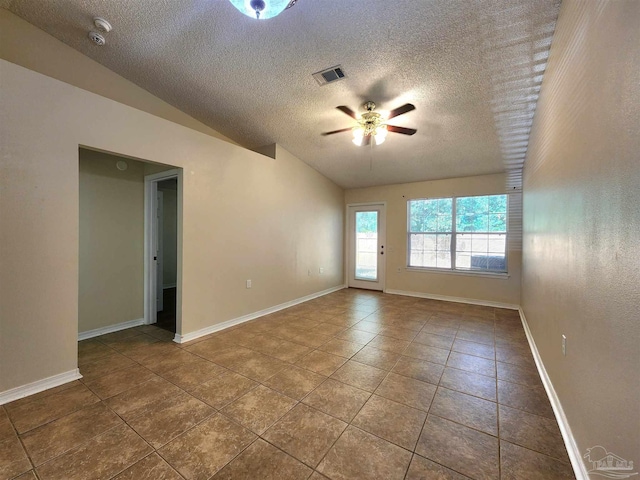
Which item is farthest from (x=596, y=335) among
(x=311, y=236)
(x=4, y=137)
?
(x=311, y=236)

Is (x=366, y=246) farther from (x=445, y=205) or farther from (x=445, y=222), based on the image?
(x=445, y=205)

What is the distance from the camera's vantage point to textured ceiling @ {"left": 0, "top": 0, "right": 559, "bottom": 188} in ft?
6.85

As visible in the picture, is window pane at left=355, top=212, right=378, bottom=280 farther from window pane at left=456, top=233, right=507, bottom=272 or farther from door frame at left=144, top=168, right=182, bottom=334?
door frame at left=144, top=168, right=182, bottom=334

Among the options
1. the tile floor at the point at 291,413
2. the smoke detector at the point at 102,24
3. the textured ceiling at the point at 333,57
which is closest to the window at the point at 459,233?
the textured ceiling at the point at 333,57

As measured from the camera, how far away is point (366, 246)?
6.23 metres

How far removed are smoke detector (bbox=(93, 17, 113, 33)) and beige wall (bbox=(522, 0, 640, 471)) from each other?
358cm

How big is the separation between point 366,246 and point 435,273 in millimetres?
1630

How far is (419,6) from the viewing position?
197 cm

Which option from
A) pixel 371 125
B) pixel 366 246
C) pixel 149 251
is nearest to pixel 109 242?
pixel 149 251

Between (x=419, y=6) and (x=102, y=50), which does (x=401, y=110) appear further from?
(x=102, y=50)

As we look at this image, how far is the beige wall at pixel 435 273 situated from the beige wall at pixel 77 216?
229cm

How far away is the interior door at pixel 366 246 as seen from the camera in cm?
597

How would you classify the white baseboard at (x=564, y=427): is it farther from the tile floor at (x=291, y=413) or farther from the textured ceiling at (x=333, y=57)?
the textured ceiling at (x=333, y=57)

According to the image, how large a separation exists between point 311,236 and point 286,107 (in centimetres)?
252
